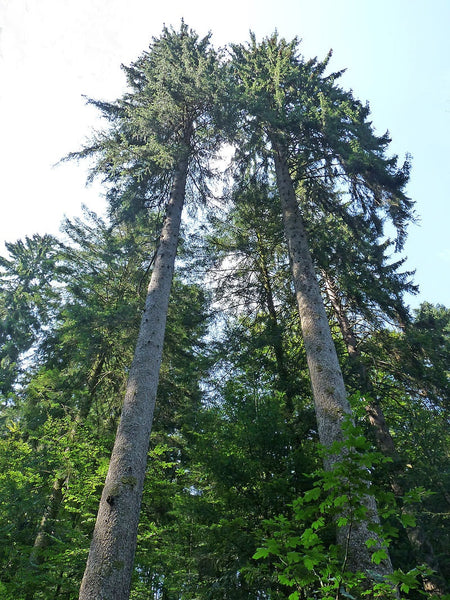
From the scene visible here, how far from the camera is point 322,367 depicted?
6.46m

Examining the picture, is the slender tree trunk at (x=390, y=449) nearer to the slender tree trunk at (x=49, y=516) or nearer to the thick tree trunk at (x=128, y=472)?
the thick tree trunk at (x=128, y=472)

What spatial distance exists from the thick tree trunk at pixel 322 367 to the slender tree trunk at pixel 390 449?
2.12ft

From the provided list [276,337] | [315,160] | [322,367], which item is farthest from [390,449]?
[315,160]

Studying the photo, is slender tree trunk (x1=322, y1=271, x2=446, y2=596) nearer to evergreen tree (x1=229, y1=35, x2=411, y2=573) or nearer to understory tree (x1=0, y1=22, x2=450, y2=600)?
understory tree (x1=0, y1=22, x2=450, y2=600)

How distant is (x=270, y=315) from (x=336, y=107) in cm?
600

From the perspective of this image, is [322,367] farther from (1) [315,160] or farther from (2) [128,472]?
(1) [315,160]

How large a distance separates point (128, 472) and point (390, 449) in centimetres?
657

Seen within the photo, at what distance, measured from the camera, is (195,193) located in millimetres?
13000

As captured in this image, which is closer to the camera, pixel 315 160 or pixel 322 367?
pixel 322 367

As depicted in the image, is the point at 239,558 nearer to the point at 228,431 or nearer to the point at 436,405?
the point at 228,431

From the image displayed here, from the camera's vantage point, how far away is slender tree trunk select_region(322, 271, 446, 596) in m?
6.42

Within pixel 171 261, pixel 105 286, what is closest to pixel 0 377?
pixel 105 286

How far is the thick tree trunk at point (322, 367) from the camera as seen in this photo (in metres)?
4.51

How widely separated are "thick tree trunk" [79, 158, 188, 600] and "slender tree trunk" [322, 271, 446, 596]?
11.4 ft
